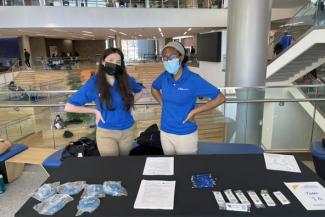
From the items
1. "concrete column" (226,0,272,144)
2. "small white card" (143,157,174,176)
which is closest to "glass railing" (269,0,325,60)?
"concrete column" (226,0,272,144)

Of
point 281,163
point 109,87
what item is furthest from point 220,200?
point 109,87

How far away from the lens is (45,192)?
140cm

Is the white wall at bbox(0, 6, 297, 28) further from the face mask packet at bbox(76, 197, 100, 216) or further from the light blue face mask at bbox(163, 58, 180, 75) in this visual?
the face mask packet at bbox(76, 197, 100, 216)

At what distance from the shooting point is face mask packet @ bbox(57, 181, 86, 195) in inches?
55.5

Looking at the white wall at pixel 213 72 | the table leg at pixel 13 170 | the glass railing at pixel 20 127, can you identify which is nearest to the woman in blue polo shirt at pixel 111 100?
the table leg at pixel 13 170

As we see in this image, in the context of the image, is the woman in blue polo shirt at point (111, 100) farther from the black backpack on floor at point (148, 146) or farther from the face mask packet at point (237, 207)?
the face mask packet at point (237, 207)

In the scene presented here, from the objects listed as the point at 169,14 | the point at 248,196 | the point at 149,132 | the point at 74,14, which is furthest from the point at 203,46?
the point at 248,196

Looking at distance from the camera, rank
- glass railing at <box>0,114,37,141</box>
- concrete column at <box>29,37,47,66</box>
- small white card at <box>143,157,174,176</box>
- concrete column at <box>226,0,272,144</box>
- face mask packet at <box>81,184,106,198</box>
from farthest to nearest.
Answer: concrete column at <box>29,37,47,66</box> → glass railing at <box>0,114,37,141</box> → concrete column at <box>226,0,272,144</box> → small white card at <box>143,157,174,176</box> → face mask packet at <box>81,184,106,198</box>

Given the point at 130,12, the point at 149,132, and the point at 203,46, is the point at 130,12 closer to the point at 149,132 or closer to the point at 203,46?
the point at 203,46

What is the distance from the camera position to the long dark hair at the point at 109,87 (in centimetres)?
204

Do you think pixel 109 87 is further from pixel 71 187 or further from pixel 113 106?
pixel 71 187

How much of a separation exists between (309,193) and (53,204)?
1.31 meters

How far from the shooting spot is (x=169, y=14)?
38.1ft

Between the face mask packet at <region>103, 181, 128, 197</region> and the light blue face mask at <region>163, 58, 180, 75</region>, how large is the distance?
95 cm
